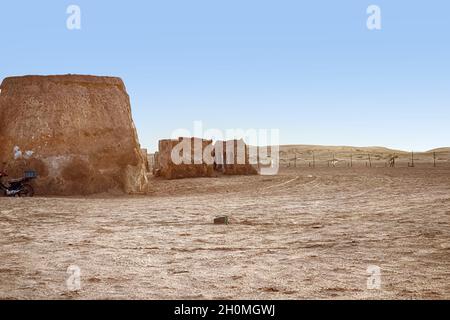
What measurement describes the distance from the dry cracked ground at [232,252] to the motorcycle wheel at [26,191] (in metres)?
3.92

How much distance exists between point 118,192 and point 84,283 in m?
12.3

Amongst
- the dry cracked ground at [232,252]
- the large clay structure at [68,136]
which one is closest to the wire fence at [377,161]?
the large clay structure at [68,136]

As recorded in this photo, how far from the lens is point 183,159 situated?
27234mm

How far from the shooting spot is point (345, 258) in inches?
247

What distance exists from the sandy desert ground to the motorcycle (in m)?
3.73

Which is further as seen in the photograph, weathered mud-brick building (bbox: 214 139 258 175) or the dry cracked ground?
weathered mud-brick building (bbox: 214 139 258 175)

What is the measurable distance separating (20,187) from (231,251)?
11.1 meters

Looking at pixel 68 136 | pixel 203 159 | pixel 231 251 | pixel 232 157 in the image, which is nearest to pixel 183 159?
pixel 203 159


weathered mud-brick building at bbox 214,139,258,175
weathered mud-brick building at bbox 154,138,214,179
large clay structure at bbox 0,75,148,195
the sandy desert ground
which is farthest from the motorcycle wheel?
weathered mud-brick building at bbox 214,139,258,175

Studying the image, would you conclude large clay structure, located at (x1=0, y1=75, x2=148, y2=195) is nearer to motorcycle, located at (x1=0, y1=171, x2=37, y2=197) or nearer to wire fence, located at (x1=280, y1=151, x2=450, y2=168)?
motorcycle, located at (x1=0, y1=171, x2=37, y2=197)

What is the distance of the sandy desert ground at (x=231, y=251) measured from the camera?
489cm

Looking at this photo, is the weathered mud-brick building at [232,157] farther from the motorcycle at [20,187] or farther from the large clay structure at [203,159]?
the motorcycle at [20,187]

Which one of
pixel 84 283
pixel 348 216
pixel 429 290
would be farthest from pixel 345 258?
→ pixel 348 216

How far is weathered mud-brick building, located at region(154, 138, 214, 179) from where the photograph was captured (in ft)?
88.4
